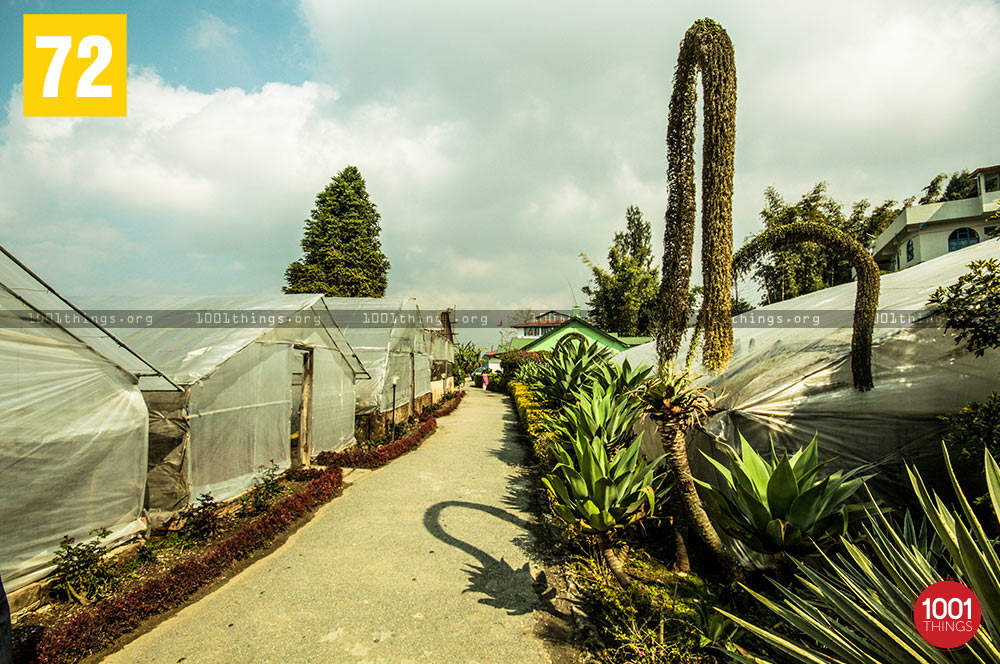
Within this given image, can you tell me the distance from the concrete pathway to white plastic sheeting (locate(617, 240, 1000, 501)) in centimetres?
267

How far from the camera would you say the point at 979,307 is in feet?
10.1

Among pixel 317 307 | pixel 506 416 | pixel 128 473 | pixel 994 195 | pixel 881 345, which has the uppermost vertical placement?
pixel 994 195

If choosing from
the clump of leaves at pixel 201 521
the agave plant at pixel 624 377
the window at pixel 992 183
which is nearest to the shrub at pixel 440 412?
the agave plant at pixel 624 377

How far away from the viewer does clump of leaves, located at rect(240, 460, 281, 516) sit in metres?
6.11

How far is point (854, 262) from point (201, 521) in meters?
7.34

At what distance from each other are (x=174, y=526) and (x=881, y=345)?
25.6 ft

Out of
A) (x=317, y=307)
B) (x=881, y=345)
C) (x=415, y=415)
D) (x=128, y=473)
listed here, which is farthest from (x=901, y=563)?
(x=415, y=415)

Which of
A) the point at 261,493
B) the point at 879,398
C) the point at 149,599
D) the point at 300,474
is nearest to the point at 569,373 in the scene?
the point at 300,474

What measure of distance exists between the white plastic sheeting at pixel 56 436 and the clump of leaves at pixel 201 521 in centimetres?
51

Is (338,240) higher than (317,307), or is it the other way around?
(338,240)

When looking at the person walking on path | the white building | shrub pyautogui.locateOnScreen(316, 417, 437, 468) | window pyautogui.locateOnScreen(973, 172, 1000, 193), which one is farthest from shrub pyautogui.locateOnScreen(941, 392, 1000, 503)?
window pyautogui.locateOnScreen(973, 172, 1000, 193)

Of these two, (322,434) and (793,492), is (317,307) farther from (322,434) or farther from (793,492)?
(793,492)

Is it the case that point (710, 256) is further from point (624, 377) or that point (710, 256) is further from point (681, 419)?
point (624, 377)

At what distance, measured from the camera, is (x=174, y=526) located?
17.2ft
